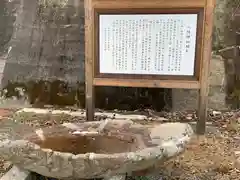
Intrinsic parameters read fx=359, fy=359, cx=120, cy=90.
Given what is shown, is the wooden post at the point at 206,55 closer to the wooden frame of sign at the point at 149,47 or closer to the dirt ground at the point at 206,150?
the wooden frame of sign at the point at 149,47

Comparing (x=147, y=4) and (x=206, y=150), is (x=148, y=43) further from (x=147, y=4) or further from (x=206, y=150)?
(x=206, y=150)

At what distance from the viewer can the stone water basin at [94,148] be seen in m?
2.92

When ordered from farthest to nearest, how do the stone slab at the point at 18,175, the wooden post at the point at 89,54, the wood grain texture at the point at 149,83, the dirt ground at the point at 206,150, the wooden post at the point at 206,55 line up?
the wooden post at the point at 89,54, the wood grain texture at the point at 149,83, the wooden post at the point at 206,55, the dirt ground at the point at 206,150, the stone slab at the point at 18,175

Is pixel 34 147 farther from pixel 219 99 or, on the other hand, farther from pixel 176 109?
pixel 219 99

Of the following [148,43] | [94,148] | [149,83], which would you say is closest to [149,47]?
[148,43]

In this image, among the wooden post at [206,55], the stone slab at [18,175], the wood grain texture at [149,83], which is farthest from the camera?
the wood grain texture at [149,83]

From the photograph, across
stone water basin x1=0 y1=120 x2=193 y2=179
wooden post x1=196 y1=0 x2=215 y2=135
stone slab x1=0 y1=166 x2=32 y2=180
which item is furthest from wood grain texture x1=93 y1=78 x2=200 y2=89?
stone slab x1=0 y1=166 x2=32 y2=180

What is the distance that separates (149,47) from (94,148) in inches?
81.3

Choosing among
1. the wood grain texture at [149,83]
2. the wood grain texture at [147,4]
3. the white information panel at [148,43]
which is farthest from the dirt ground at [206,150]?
the wood grain texture at [147,4]

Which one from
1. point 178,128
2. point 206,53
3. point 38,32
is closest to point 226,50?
point 206,53

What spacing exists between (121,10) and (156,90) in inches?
62.7

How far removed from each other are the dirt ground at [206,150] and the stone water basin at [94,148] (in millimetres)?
474

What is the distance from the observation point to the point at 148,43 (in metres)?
4.96

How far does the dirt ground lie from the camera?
378 cm
